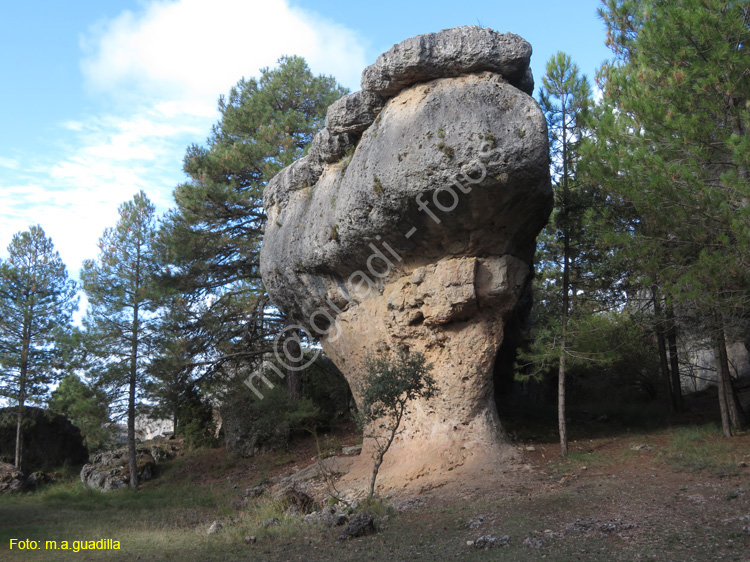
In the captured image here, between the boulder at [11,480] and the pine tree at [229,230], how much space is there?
7089 mm

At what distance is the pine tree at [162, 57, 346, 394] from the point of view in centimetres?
2177

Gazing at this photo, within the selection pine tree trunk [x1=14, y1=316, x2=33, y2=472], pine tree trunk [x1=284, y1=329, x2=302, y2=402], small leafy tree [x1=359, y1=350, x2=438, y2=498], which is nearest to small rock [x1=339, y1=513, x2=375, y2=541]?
small leafy tree [x1=359, y1=350, x2=438, y2=498]

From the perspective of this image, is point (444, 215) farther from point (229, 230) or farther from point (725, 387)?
point (229, 230)

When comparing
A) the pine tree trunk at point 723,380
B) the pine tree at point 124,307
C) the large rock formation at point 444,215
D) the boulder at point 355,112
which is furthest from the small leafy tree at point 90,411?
the pine tree trunk at point 723,380

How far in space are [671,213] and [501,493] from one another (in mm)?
6104

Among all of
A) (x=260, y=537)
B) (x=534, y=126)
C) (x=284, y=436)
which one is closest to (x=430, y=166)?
(x=534, y=126)

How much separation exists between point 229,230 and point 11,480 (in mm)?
11301

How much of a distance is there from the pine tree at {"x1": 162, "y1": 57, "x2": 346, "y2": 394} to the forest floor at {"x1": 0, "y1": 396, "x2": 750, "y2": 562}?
6.09 meters

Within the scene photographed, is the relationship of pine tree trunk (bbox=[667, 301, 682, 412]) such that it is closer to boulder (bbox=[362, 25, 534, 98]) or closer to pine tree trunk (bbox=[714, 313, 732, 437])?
pine tree trunk (bbox=[714, 313, 732, 437])

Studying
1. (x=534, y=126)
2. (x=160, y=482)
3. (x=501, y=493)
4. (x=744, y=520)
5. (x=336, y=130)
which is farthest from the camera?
(x=160, y=482)

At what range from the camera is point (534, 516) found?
9.97m

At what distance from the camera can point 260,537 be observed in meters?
11.0

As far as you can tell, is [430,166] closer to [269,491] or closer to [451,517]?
[451,517]

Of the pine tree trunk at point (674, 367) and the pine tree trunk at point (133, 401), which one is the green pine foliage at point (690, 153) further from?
the pine tree trunk at point (133, 401)
